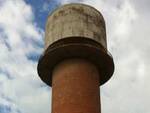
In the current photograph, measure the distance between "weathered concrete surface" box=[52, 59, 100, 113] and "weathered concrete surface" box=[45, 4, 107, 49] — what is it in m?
2.06

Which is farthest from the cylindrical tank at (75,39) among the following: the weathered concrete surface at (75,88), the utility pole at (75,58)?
the weathered concrete surface at (75,88)

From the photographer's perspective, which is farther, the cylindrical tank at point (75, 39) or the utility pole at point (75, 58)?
the cylindrical tank at point (75, 39)

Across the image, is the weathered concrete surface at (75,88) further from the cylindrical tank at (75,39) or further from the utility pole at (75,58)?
the cylindrical tank at (75,39)

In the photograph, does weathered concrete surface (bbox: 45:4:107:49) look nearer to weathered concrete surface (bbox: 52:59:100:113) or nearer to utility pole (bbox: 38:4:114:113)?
utility pole (bbox: 38:4:114:113)

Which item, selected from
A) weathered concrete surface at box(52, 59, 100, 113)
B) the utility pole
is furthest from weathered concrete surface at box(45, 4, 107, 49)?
weathered concrete surface at box(52, 59, 100, 113)

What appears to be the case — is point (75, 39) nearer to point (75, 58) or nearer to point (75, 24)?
point (75, 24)

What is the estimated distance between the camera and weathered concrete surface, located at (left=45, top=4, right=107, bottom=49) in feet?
83.8

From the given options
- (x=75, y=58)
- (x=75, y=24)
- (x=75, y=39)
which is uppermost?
(x=75, y=24)

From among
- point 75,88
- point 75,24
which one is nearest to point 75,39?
point 75,24

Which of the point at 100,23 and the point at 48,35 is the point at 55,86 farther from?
the point at 100,23

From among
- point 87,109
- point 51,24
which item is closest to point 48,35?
point 51,24

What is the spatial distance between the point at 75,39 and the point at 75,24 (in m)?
1.29

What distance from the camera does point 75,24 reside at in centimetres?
2575

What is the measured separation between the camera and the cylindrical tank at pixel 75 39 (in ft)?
82.6
